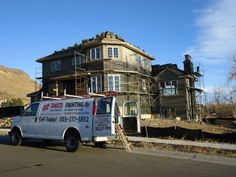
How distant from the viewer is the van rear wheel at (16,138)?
16688 mm

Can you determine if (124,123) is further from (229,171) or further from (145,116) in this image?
(145,116)

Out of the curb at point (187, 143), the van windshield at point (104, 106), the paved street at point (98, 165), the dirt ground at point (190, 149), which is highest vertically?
the van windshield at point (104, 106)

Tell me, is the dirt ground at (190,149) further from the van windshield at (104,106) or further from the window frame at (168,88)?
the window frame at (168,88)

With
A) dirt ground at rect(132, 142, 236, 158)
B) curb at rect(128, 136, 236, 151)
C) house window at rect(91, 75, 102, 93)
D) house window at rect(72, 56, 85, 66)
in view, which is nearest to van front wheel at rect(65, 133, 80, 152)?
dirt ground at rect(132, 142, 236, 158)

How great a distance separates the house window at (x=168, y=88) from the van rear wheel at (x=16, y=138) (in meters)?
27.8

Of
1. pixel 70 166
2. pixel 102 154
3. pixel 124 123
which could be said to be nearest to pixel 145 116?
pixel 124 123

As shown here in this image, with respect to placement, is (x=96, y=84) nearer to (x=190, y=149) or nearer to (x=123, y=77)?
(x=123, y=77)

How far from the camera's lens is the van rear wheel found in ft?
54.7

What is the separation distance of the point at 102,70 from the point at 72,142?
2282 cm

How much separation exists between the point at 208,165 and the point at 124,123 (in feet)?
21.1

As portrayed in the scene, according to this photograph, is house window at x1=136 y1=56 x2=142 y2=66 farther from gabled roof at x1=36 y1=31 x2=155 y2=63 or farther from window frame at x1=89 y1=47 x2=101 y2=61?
window frame at x1=89 y1=47 x2=101 y2=61

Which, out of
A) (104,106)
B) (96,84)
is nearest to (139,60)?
(96,84)

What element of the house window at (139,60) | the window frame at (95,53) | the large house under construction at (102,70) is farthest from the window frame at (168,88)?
the window frame at (95,53)

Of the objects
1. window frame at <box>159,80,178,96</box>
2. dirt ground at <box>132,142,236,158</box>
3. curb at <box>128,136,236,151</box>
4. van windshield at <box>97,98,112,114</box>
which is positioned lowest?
dirt ground at <box>132,142,236,158</box>
